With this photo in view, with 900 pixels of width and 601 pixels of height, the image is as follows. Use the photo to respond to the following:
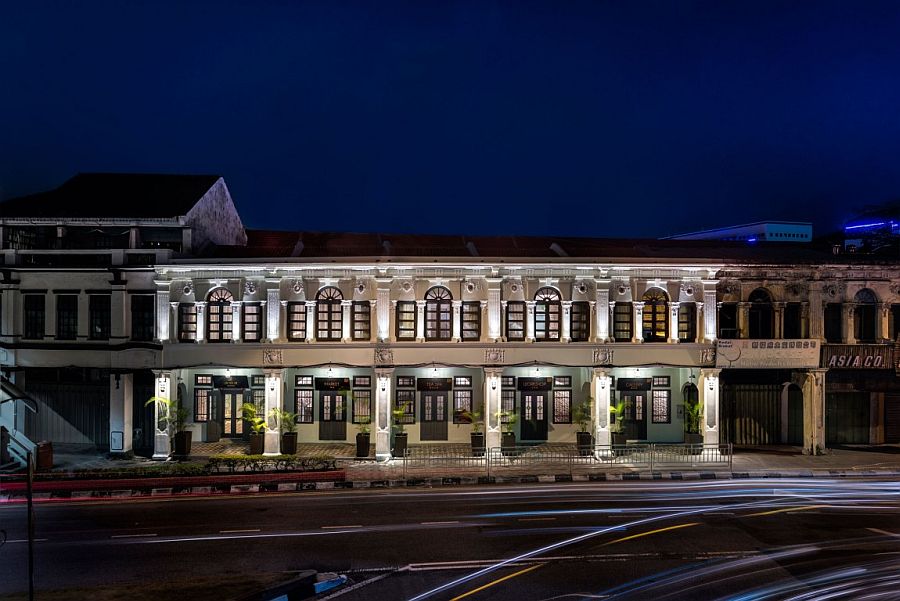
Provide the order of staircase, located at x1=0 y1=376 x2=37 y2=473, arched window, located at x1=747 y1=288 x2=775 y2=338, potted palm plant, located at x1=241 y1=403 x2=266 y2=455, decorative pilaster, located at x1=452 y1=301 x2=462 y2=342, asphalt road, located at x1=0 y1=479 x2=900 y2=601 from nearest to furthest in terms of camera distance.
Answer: asphalt road, located at x1=0 y1=479 x2=900 y2=601
staircase, located at x1=0 y1=376 x2=37 y2=473
potted palm plant, located at x1=241 y1=403 x2=266 y2=455
decorative pilaster, located at x1=452 y1=301 x2=462 y2=342
arched window, located at x1=747 y1=288 x2=775 y2=338

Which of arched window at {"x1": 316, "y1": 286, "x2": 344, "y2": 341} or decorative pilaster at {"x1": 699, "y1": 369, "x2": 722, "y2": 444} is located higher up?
arched window at {"x1": 316, "y1": 286, "x2": 344, "y2": 341}

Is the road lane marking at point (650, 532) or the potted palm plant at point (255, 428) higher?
the potted palm plant at point (255, 428)

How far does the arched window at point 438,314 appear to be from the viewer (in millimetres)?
30511

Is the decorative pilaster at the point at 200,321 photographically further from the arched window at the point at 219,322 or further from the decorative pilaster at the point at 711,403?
the decorative pilaster at the point at 711,403

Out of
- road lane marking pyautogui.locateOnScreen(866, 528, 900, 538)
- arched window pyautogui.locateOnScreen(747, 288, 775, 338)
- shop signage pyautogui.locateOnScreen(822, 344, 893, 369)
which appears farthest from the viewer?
arched window pyautogui.locateOnScreen(747, 288, 775, 338)

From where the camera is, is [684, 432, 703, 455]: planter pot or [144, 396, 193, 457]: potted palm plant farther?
[684, 432, 703, 455]: planter pot

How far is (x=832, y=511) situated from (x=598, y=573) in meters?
10.3

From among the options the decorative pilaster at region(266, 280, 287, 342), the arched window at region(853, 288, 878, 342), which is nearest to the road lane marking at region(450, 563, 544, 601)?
the decorative pilaster at region(266, 280, 287, 342)

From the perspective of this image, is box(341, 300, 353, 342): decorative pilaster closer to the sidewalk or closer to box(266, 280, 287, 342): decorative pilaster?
box(266, 280, 287, 342): decorative pilaster

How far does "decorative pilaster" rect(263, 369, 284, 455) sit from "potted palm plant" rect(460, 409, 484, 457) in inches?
322

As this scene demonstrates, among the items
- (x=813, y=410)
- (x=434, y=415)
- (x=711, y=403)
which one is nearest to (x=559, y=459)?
(x=434, y=415)

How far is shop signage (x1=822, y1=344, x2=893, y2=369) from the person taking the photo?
1222 inches

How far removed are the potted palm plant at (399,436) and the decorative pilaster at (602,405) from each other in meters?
8.40

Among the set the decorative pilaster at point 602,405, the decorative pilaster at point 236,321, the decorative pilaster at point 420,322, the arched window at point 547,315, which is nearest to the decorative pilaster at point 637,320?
the decorative pilaster at point 602,405
